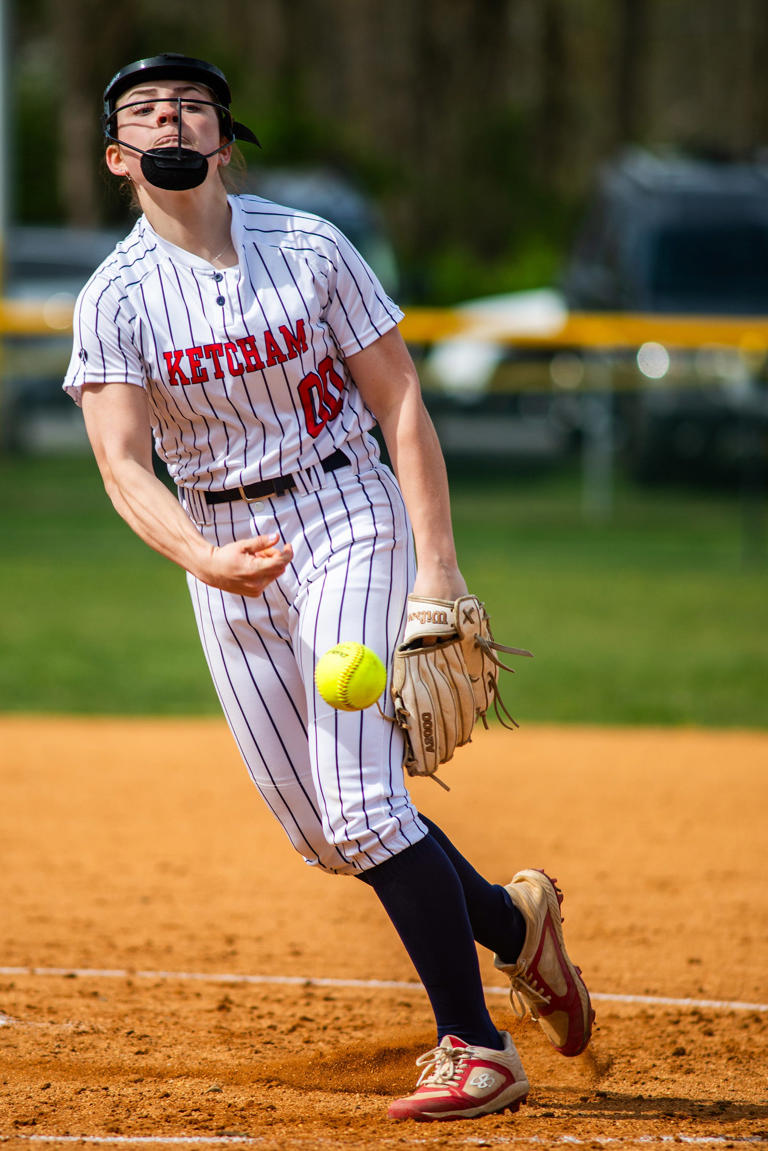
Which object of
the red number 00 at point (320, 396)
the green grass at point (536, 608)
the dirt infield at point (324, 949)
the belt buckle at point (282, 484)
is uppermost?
the red number 00 at point (320, 396)

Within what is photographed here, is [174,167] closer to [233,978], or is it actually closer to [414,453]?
[414,453]

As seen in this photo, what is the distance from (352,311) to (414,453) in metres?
0.27

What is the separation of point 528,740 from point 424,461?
3625 mm

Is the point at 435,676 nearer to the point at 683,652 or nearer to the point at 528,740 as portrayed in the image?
the point at 528,740

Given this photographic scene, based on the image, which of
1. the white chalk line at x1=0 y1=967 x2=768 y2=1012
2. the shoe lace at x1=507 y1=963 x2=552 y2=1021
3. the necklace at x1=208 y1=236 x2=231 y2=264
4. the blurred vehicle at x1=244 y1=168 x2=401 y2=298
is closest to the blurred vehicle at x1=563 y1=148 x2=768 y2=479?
the blurred vehicle at x1=244 y1=168 x2=401 y2=298

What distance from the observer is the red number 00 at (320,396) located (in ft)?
8.43

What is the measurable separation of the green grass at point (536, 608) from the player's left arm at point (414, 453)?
3921 mm

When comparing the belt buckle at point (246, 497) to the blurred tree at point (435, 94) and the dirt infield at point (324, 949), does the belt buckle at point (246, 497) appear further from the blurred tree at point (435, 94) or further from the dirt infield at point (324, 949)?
the blurred tree at point (435, 94)

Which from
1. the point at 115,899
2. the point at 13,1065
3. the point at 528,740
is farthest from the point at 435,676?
the point at 528,740

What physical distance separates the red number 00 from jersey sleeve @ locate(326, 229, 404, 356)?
0.05 m

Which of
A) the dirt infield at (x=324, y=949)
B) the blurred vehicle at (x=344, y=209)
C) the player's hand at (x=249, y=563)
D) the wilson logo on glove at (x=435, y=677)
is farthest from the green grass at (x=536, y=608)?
the player's hand at (x=249, y=563)

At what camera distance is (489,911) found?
2.73m

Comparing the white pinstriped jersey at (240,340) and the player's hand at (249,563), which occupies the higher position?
the white pinstriped jersey at (240,340)

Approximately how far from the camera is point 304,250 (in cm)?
259
